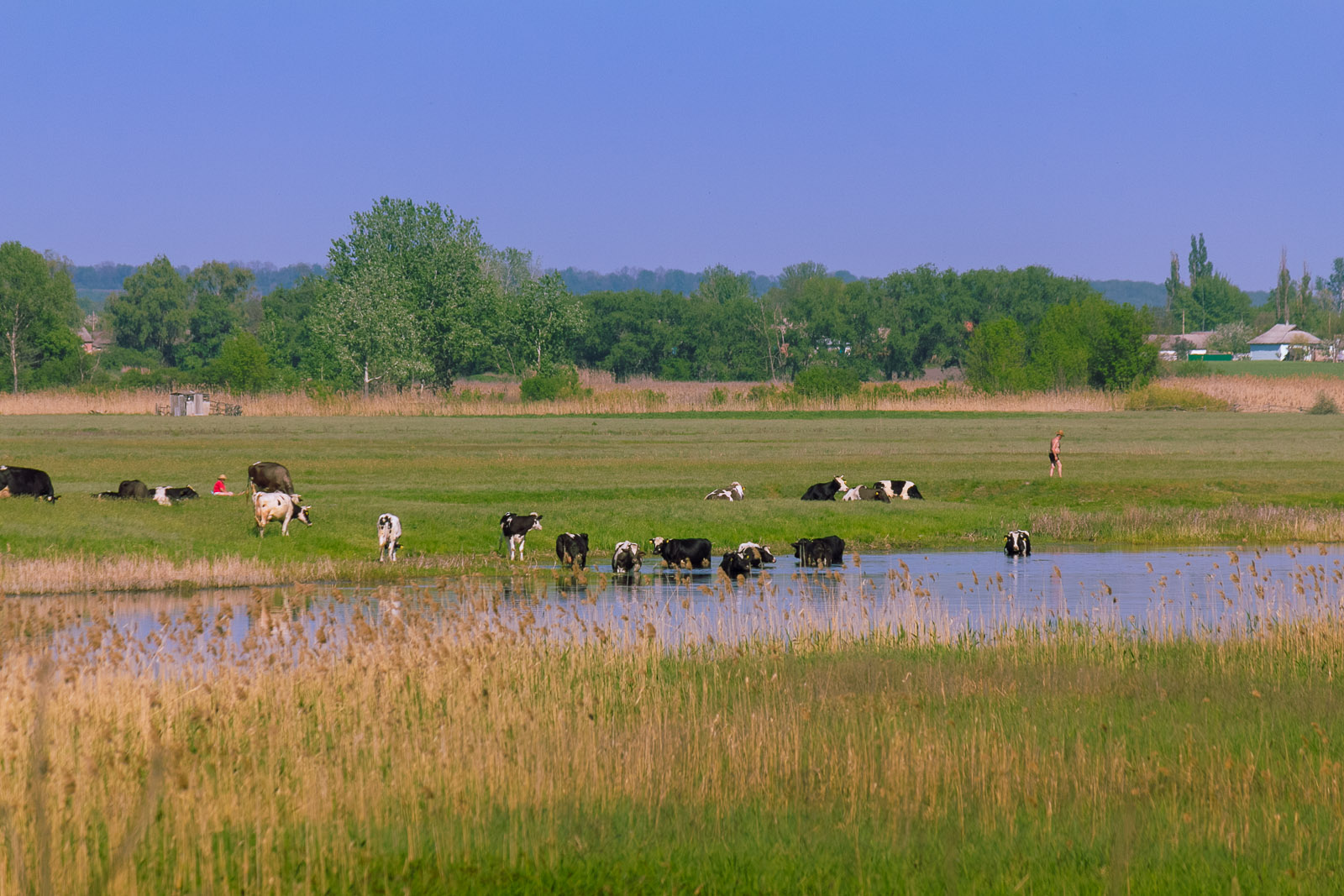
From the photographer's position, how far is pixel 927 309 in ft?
604

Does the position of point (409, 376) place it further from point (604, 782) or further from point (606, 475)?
point (604, 782)

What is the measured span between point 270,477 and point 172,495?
9.76 ft

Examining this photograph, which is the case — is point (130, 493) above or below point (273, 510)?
above

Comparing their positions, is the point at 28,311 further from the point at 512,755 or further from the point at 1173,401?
the point at 512,755

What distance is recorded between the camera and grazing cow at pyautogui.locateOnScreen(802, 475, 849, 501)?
151ft

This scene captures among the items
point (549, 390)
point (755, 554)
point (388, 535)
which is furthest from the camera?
point (549, 390)

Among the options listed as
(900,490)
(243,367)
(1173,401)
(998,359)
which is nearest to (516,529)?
(900,490)

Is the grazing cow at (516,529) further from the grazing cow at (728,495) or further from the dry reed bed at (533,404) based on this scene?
the dry reed bed at (533,404)

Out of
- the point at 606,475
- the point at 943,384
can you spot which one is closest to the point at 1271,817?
the point at 606,475

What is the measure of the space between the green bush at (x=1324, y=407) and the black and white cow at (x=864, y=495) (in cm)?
7927

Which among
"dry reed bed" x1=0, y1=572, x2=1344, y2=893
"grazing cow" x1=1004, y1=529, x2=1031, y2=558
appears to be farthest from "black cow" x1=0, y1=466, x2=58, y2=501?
"grazing cow" x1=1004, y1=529, x2=1031, y2=558

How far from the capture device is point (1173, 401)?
378ft

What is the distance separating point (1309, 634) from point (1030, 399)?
3815 inches

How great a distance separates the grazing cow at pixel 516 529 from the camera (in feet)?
117
